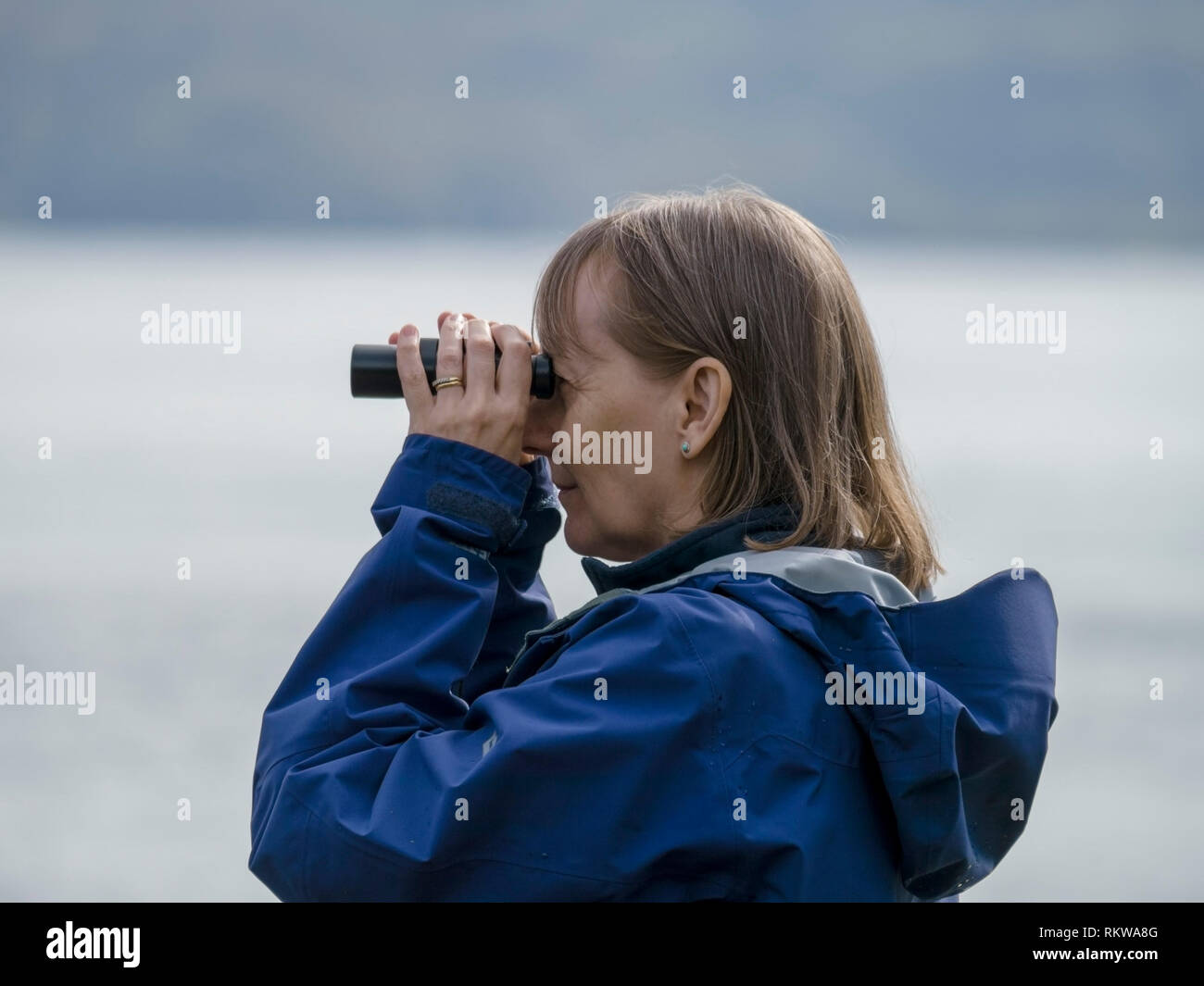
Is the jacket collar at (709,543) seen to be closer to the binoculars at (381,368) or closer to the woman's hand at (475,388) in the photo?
the woman's hand at (475,388)

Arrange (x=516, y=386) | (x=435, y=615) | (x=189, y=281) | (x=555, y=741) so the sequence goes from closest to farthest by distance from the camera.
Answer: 1. (x=555, y=741)
2. (x=435, y=615)
3. (x=516, y=386)
4. (x=189, y=281)

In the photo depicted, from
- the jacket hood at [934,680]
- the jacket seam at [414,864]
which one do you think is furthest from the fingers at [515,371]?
the jacket seam at [414,864]

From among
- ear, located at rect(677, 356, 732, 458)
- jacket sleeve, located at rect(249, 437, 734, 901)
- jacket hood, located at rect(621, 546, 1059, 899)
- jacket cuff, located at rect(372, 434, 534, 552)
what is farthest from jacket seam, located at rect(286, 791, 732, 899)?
ear, located at rect(677, 356, 732, 458)

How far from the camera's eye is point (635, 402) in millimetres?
1254

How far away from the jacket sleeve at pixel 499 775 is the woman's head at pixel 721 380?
0.21 metres

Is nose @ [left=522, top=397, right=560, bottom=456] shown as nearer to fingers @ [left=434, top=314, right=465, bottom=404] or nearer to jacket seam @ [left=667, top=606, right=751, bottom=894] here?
fingers @ [left=434, top=314, right=465, bottom=404]

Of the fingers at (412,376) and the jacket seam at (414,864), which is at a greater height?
the fingers at (412,376)

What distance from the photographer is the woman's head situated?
1.23 meters

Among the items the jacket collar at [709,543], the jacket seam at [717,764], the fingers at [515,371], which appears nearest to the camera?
the jacket seam at [717,764]

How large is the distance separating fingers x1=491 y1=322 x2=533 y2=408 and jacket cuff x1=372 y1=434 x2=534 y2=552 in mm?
68

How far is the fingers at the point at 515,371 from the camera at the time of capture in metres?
1.28

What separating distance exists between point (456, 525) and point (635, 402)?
0.21m

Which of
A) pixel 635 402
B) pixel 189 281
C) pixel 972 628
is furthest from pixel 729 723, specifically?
pixel 189 281
